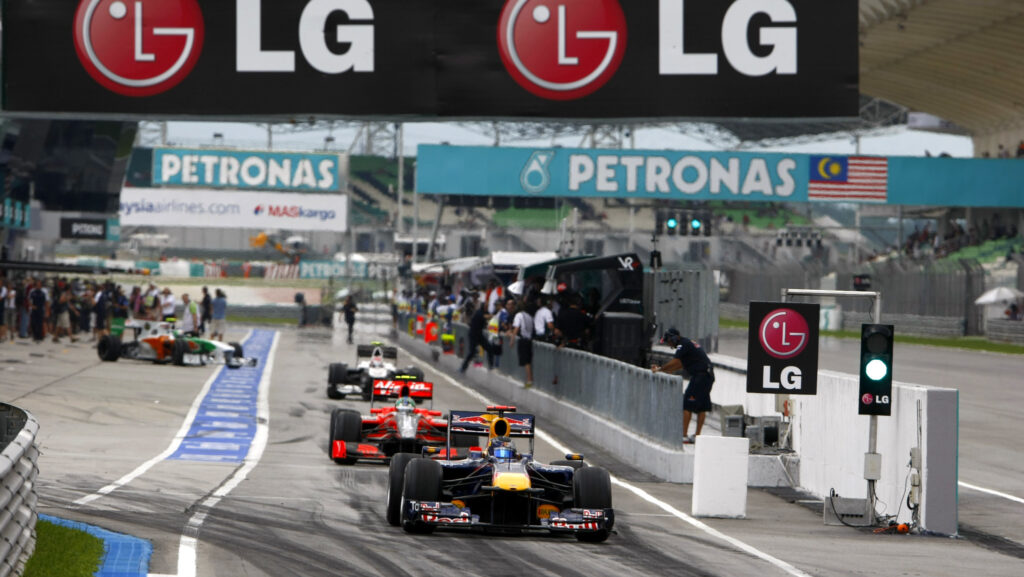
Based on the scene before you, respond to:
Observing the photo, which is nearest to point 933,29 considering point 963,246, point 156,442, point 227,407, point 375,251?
point 963,246

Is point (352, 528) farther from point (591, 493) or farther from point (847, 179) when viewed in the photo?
point (847, 179)

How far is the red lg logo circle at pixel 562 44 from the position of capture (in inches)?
433

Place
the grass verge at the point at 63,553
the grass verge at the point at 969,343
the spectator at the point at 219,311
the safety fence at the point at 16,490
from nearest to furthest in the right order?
the safety fence at the point at 16,490 < the grass verge at the point at 63,553 < the spectator at the point at 219,311 < the grass verge at the point at 969,343

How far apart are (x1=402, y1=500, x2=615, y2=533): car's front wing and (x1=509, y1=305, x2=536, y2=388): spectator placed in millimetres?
14431

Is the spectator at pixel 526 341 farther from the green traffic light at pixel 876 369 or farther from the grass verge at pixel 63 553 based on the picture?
the grass verge at pixel 63 553

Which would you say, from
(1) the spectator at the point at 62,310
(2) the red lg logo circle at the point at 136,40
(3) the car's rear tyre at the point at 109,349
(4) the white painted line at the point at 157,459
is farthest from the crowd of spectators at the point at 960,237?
(2) the red lg logo circle at the point at 136,40

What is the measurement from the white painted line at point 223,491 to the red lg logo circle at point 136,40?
3.44 meters

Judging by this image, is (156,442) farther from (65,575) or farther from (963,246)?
(963,246)

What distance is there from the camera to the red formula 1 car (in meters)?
16.8

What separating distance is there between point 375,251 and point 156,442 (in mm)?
89443

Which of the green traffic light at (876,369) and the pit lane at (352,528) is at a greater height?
the green traffic light at (876,369)

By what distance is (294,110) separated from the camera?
11094mm

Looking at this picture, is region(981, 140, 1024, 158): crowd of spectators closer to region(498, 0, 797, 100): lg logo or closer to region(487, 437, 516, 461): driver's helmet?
region(487, 437, 516, 461): driver's helmet

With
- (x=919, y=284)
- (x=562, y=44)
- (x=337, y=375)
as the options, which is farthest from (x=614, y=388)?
(x=919, y=284)
